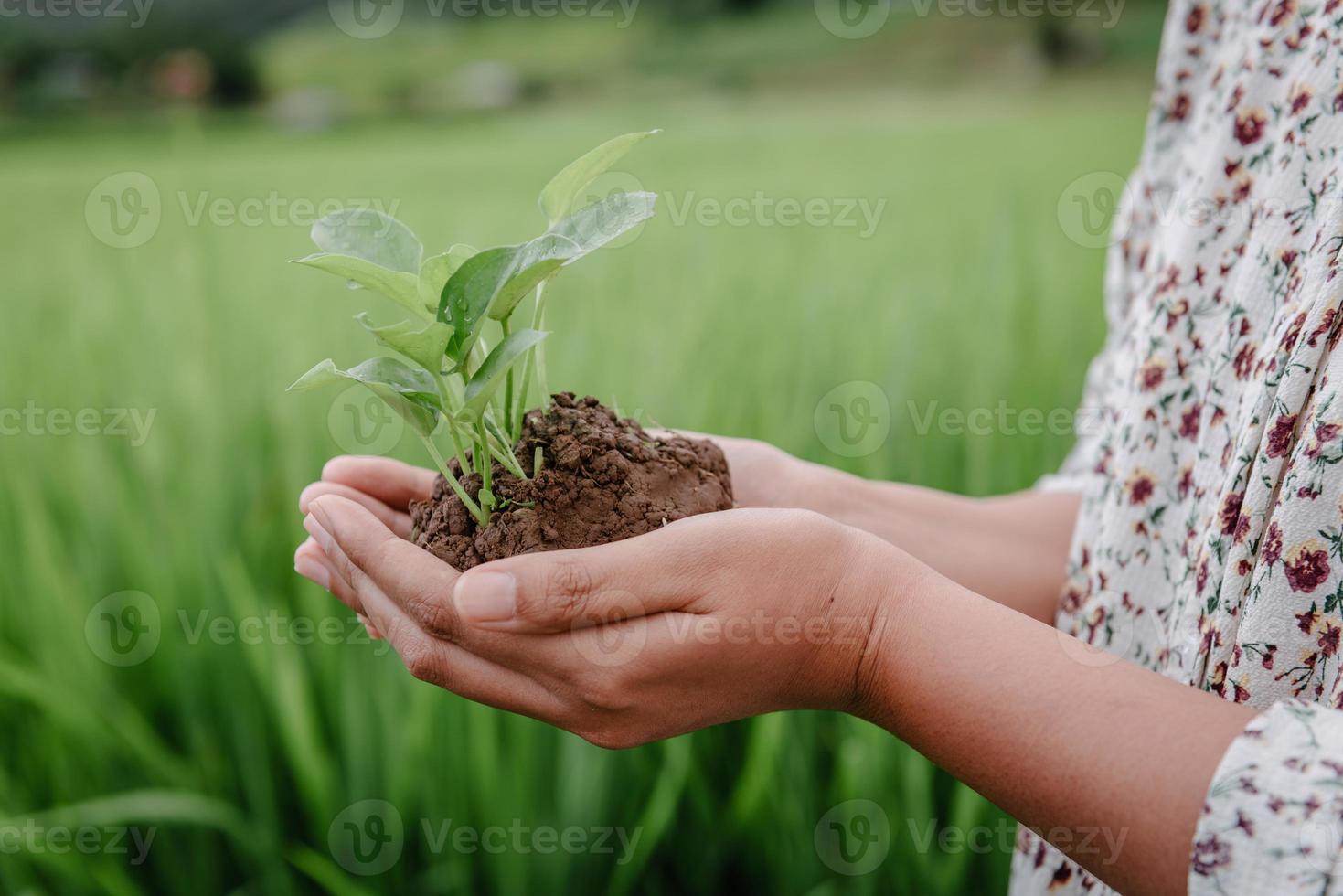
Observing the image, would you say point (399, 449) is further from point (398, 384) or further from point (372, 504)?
point (398, 384)

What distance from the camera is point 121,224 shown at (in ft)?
4.82

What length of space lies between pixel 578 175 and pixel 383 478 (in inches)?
8.7

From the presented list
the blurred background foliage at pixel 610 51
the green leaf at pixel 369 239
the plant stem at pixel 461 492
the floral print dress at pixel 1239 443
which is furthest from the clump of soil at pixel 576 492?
the blurred background foliage at pixel 610 51

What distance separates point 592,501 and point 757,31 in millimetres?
1862

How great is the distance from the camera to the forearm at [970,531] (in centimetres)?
57

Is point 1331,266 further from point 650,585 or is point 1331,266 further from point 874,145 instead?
point 874,145

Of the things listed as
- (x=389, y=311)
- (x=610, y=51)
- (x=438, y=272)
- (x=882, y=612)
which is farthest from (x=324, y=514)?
(x=610, y=51)

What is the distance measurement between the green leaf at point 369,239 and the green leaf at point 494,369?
0.20ft

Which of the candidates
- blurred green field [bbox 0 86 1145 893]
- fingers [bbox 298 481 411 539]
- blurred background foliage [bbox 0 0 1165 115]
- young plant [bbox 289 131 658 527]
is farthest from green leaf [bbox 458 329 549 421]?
blurred background foliage [bbox 0 0 1165 115]

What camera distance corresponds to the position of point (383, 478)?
1.82ft

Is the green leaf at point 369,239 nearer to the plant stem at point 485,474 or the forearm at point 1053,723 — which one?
the plant stem at point 485,474

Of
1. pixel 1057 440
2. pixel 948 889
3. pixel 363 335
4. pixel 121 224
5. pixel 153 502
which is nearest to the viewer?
pixel 948 889

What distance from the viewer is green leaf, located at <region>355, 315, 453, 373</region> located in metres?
0.38

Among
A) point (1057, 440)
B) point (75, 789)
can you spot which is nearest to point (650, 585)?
point (75, 789)
